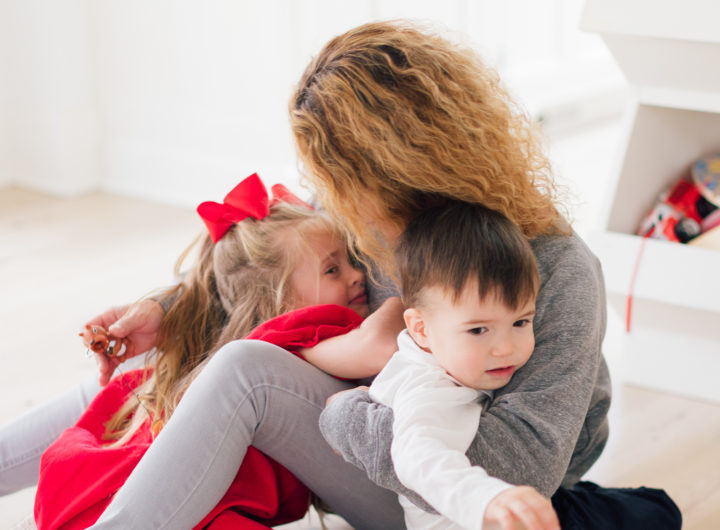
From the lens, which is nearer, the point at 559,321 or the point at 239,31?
the point at 559,321

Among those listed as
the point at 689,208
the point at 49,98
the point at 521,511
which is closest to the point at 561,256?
the point at 521,511

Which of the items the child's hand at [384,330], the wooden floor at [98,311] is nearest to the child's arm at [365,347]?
the child's hand at [384,330]

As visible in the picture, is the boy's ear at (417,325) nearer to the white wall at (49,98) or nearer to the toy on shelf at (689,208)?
the toy on shelf at (689,208)

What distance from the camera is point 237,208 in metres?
1.42

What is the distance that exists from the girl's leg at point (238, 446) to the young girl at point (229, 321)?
0.07m

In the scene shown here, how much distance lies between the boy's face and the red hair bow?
1.57 ft

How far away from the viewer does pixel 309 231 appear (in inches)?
Answer: 54.9

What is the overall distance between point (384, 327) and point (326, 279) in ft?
0.80

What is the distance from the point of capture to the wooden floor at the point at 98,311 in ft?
5.12

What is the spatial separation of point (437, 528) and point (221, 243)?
0.60 metres

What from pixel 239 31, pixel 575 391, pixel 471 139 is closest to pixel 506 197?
pixel 471 139

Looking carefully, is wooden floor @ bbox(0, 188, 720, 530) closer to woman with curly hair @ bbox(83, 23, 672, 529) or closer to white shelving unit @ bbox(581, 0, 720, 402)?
white shelving unit @ bbox(581, 0, 720, 402)

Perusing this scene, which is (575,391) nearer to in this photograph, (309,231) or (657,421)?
(309,231)

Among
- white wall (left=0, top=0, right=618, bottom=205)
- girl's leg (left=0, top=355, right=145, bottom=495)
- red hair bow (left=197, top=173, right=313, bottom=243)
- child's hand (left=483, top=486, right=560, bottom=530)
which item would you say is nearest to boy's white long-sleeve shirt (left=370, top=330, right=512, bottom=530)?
child's hand (left=483, top=486, right=560, bottom=530)
